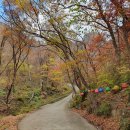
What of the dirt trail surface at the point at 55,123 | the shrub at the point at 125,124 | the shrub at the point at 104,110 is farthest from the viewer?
the shrub at the point at 104,110

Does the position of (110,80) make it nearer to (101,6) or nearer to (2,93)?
(101,6)

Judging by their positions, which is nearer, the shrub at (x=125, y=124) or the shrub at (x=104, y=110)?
the shrub at (x=125, y=124)

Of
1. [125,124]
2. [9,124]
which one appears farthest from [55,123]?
[125,124]

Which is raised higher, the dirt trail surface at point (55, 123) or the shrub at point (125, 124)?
the shrub at point (125, 124)

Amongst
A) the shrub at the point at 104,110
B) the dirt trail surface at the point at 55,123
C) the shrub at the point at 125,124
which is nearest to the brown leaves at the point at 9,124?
the dirt trail surface at the point at 55,123

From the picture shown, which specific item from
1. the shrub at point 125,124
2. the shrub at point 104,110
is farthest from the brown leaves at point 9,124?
the shrub at point 125,124

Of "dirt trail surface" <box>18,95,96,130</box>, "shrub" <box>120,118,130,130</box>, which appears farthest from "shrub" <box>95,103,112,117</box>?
"shrub" <box>120,118,130,130</box>

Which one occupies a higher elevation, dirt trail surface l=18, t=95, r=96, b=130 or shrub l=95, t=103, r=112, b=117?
shrub l=95, t=103, r=112, b=117

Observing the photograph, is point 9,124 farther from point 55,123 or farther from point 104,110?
point 104,110

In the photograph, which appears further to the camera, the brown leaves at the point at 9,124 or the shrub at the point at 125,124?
the brown leaves at the point at 9,124

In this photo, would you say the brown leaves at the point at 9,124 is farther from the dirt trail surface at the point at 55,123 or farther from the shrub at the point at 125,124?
the shrub at the point at 125,124

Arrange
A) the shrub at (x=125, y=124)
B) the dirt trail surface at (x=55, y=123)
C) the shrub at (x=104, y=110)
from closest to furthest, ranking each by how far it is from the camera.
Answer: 1. the shrub at (x=125, y=124)
2. the dirt trail surface at (x=55, y=123)
3. the shrub at (x=104, y=110)

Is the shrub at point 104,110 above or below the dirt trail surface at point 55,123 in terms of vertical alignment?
above

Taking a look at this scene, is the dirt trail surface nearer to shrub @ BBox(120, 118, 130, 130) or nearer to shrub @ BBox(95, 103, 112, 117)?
shrub @ BBox(95, 103, 112, 117)
